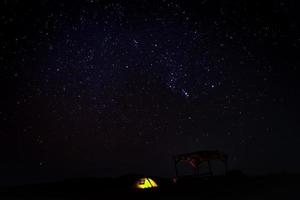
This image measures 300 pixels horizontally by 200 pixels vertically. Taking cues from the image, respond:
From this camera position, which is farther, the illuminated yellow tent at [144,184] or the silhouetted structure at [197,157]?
the silhouetted structure at [197,157]

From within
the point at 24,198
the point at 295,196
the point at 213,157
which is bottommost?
the point at 295,196

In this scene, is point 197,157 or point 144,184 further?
point 197,157

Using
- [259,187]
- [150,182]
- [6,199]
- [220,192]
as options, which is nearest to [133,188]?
[150,182]

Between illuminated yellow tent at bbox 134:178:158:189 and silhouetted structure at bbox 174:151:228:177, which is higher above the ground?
silhouetted structure at bbox 174:151:228:177

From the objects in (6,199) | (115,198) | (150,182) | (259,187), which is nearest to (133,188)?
(150,182)

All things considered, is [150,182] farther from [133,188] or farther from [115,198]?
[115,198]

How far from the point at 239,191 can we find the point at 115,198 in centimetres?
718

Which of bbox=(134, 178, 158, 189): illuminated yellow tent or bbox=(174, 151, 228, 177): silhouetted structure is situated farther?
bbox=(174, 151, 228, 177): silhouetted structure

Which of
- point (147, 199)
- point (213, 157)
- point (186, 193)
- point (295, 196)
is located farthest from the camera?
point (213, 157)

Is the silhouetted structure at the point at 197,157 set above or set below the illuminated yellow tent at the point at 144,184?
above

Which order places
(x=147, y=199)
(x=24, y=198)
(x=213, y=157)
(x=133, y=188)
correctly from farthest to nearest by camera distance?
(x=213, y=157), (x=133, y=188), (x=147, y=199), (x=24, y=198)

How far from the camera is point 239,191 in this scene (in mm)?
21906

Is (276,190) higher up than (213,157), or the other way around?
(213,157)

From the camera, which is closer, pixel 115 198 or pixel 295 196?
pixel 295 196
